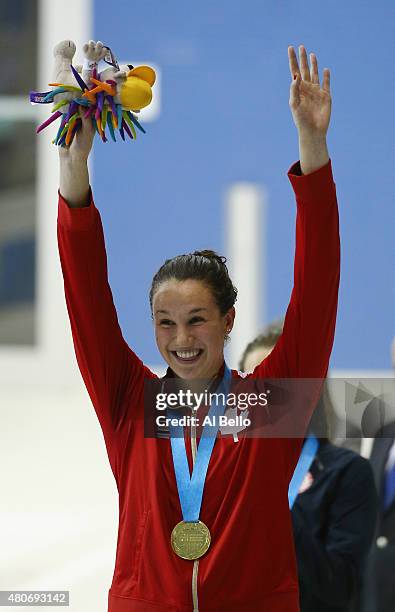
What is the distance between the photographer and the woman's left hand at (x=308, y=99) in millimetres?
1343

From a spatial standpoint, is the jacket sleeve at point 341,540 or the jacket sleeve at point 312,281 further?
the jacket sleeve at point 341,540

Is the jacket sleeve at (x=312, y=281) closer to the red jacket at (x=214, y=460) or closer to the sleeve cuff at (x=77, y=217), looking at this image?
the red jacket at (x=214, y=460)

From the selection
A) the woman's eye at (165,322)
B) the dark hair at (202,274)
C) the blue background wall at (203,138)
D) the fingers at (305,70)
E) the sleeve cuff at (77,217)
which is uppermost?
the blue background wall at (203,138)

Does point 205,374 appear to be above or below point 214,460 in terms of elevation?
above

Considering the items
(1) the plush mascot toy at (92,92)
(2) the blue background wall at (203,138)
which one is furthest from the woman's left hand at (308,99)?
(2) the blue background wall at (203,138)

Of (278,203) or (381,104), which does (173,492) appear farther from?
(278,203)

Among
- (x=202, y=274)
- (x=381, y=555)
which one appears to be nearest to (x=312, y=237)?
(x=202, y=274)

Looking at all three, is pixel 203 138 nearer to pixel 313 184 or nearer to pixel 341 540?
pixel 341 540

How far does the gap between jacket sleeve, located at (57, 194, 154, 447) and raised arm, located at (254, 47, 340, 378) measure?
0.23 metres

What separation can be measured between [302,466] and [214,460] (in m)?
0.62

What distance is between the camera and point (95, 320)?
4.55 ft

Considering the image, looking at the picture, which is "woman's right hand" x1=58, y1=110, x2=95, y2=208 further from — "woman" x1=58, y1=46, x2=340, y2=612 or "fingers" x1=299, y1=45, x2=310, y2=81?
"fingers" x1=299, y1=45, x2=310, y2=81

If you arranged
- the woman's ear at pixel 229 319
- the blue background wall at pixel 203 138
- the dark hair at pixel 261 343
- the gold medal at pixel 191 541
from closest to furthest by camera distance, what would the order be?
the gold medal at pixel 191 541 < the woman's ear at pixel 229 319 < the dark hair at pixel 261 343 < the blue background wall at pixel 203 138

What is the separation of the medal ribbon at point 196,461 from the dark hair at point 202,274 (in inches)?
4.3
